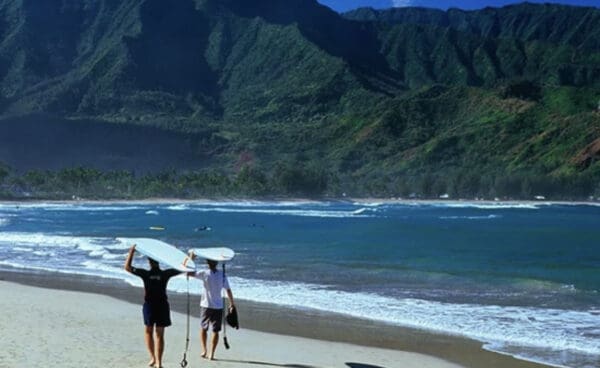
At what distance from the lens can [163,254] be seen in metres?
11.5

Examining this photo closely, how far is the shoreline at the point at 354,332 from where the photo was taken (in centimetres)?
1345

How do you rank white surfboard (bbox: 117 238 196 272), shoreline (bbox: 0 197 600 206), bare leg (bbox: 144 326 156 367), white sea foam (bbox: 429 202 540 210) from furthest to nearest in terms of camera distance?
shoreline (bbox: 0 197 600 206) → white sea foam (bbox: 429 202 540 210) → bare leg (bbox: 144 326 156 367) → white surfboard (bbox: 117 238 196 272)

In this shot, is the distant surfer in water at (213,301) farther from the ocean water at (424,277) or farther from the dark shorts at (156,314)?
the ocean water at (424,277)

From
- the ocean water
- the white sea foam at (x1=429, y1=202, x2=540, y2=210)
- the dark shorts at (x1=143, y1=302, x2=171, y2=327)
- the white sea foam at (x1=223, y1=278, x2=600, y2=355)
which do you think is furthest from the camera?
the white sea foam at (x1=429, y1=202, x2=540, y2=210)

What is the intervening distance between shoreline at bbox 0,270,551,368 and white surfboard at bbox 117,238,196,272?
4239 millimetres

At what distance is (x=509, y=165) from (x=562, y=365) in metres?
175

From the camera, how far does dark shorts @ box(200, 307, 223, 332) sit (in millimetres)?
12406

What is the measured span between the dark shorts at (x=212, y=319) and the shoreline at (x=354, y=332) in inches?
117

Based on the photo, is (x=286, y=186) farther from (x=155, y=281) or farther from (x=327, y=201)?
(x=155, y=281)

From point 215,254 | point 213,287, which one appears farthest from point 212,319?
point 215,254

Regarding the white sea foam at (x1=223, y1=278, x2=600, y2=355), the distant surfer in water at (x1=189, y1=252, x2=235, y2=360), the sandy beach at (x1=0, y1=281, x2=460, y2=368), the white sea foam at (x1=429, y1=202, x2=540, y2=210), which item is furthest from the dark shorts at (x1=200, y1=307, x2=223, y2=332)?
the white sea foam at (x1=429, y1=202, x2=540, y2=210)

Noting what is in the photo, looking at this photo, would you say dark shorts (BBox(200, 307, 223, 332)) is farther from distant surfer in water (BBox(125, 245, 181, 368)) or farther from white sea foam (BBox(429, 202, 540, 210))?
white sea foam (BBox(429, 202, 540, 210))

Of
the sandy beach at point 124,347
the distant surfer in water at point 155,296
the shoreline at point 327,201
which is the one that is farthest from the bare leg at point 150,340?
the shoreline at point 327,201

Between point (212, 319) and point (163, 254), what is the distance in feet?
5.24
